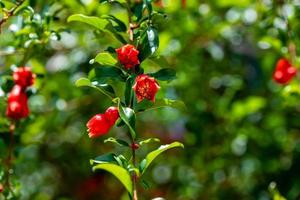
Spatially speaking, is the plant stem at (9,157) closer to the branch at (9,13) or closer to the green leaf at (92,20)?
the branch at (9,13)

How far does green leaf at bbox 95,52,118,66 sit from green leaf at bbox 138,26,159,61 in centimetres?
6

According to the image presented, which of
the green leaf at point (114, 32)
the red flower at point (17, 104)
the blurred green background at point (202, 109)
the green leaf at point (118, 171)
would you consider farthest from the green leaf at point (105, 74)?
the blurred green background at point (202, 109)

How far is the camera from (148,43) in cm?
139

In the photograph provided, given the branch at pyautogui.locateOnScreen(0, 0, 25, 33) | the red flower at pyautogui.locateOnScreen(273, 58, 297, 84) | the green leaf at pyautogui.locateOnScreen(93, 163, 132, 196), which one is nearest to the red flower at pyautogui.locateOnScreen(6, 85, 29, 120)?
the branch at pyautogui.locateOnScreen(0, 0, 25, 33)

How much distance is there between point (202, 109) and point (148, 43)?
1.37 metres

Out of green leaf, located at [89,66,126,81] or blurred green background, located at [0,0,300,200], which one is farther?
blurred green background, located at [0,0,300,200]

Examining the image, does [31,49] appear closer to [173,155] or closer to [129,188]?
[129,188]

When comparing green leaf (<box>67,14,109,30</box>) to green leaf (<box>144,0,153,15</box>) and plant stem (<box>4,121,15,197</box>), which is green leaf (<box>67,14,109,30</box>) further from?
plant stem (<box>4,121,15,197</box>)

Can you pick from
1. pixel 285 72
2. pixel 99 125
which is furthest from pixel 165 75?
pixel 285 72

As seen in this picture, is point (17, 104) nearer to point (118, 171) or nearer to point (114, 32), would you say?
point (114, 32)

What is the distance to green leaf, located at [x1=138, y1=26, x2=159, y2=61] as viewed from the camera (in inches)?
54.3

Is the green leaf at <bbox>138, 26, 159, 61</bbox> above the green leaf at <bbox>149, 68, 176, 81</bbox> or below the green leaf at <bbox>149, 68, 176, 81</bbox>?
above

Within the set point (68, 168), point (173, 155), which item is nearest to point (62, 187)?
point (68, 168)

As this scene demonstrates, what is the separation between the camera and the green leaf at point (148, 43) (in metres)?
1.38
